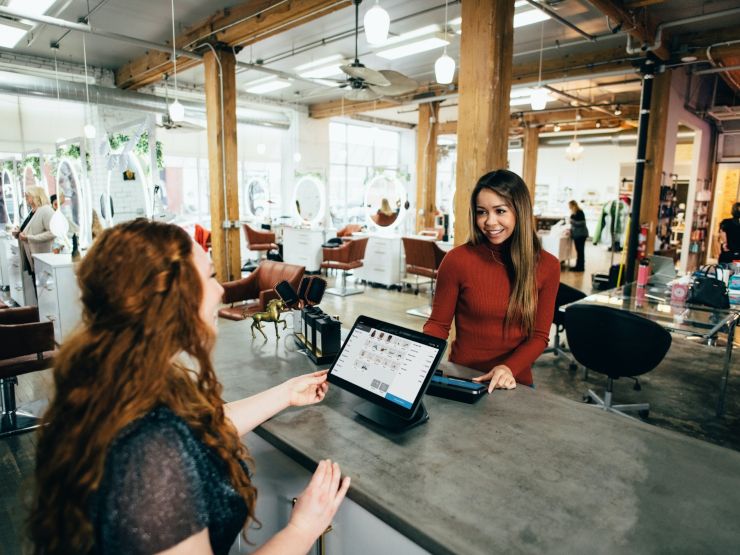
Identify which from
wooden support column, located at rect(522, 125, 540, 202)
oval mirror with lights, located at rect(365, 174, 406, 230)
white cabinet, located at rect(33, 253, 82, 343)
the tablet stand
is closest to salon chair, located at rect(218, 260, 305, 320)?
white cabinet, located at rect(33, 253, 82, 343)

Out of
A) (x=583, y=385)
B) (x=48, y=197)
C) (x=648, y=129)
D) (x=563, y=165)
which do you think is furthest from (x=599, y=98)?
(x=48, y=197)

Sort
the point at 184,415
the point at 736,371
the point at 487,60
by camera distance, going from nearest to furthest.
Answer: the point at 184,415 → the point at 487,60 → the point at 736,371

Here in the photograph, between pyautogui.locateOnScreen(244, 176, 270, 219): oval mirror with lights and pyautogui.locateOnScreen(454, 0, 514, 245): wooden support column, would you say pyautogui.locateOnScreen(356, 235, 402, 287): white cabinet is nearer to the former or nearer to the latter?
pyautogui.locateOnScreen(454, 0, 514, 245): wooden support column

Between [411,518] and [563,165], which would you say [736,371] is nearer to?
[411,518]

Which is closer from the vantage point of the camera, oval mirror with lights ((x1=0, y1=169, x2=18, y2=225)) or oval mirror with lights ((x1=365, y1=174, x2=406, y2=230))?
oval mirror with lights ((x1=0, y1=169, x2=18, y2=225))

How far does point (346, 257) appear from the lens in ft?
25.4

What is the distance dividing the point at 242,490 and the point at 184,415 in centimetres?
20

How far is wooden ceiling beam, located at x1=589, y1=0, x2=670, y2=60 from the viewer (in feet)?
16.7

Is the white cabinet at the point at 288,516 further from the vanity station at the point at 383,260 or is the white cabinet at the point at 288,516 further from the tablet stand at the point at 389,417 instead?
the vanity station at the point at 383,260

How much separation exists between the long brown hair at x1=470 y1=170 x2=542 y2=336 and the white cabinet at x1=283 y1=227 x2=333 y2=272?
23.7 ft

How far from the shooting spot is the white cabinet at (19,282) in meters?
6.37

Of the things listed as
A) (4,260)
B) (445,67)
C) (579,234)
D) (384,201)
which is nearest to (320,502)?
(445,67)

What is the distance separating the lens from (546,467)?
1248 mm

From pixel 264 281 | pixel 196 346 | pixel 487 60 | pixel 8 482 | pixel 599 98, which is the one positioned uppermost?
pixel 599 98
